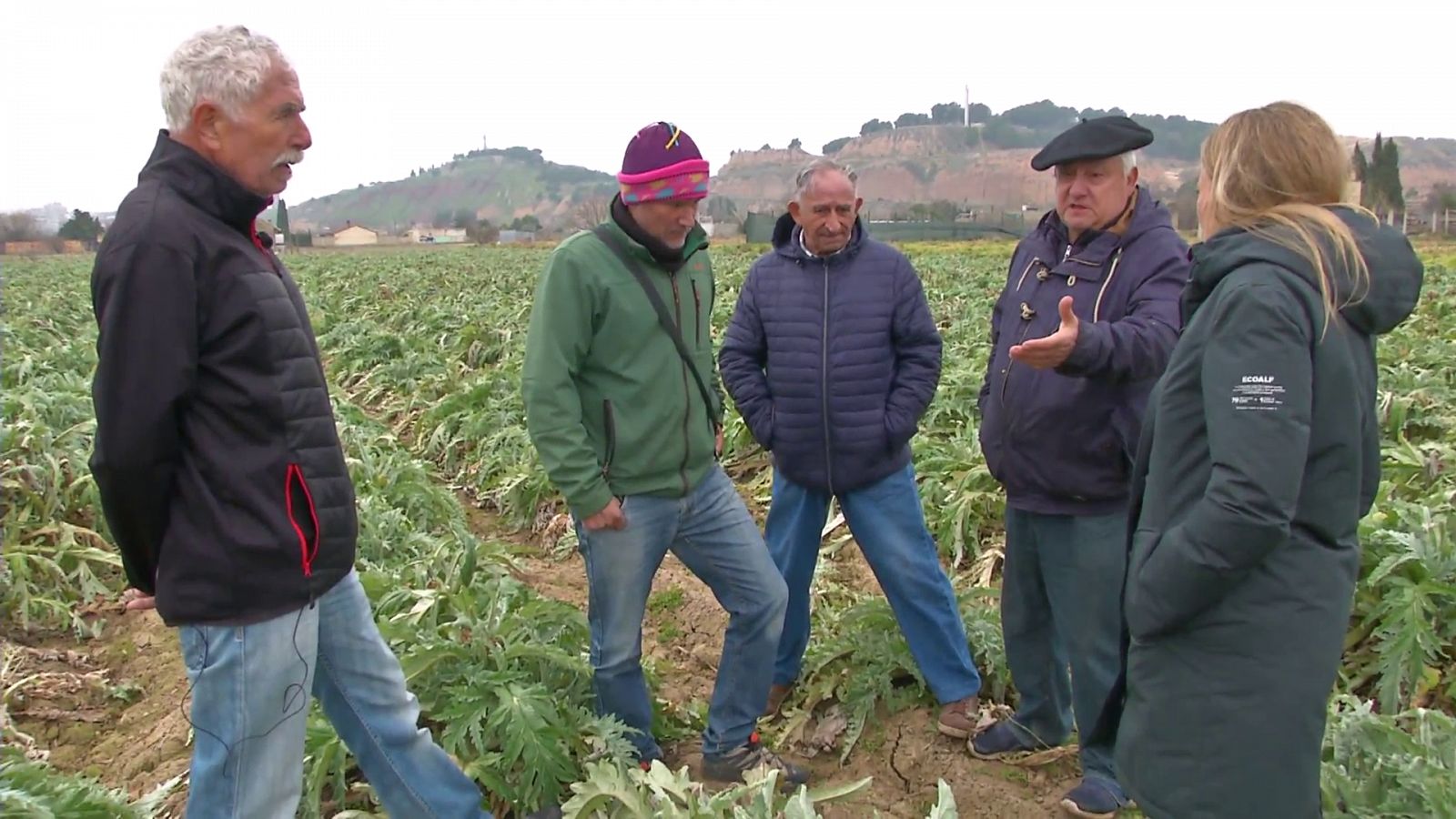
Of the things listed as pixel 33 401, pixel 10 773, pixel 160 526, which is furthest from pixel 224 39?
pixel 33 401

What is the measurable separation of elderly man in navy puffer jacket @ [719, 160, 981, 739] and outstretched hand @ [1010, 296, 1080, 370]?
837 millimetres

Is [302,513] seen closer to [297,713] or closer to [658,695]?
[297,713]

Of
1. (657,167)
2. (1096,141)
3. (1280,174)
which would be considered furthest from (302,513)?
(1096,141)

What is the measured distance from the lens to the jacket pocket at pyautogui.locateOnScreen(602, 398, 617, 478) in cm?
321

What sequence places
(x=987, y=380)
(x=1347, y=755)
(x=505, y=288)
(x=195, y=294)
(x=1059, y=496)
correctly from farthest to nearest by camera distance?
1. (x=505, y=288)
2. (x=987, y=380)
3. (x=1059, y=496)
4. (x=1347, y=755)
5. (x=195, y=294)

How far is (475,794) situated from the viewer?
2.93 m

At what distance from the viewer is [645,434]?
322 centimetres

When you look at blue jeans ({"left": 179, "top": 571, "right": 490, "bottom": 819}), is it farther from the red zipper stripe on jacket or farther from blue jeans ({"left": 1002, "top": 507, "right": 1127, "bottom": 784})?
blue jeans ({"left": 1002, "top": 507, "right": 1127, "bottom": 784})

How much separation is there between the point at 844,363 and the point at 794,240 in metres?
0.53

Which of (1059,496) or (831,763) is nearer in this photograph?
(1059,496)

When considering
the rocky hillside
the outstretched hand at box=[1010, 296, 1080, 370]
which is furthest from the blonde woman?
the rocky hillside

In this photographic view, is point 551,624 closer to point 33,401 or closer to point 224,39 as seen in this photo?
point 224,39

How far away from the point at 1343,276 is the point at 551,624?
9.29 ft

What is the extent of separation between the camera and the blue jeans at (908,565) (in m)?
3.70
